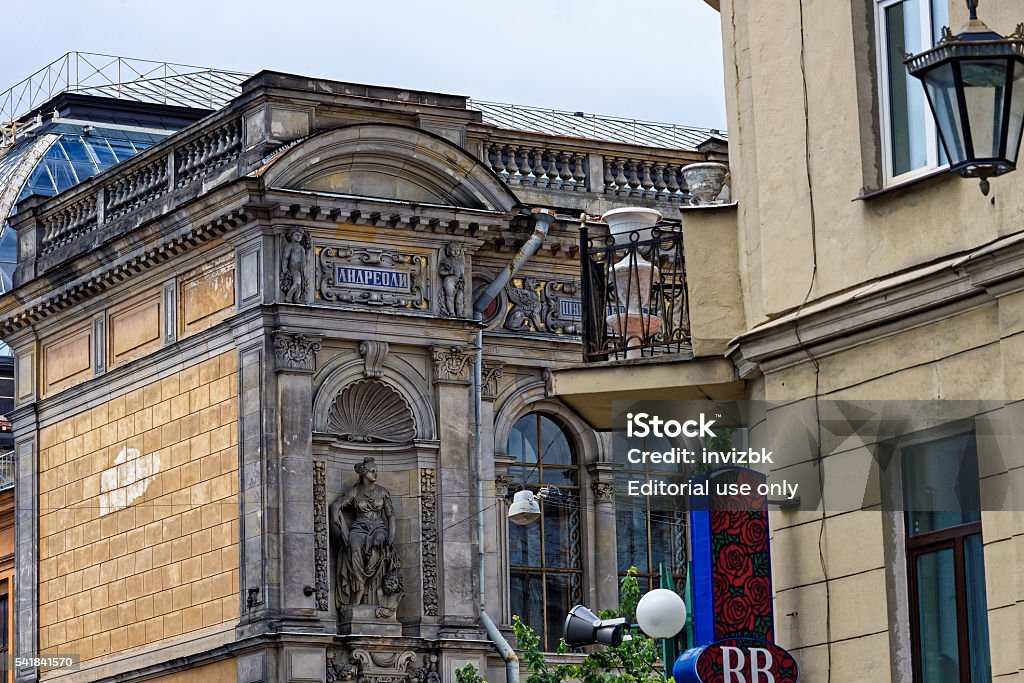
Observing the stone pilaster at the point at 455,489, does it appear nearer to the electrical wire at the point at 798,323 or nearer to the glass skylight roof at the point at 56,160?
the glass skylight roof at the point at 56,160

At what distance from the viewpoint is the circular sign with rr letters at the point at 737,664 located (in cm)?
1277

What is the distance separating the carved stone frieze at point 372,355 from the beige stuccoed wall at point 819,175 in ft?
55.1

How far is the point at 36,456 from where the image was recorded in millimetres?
35094

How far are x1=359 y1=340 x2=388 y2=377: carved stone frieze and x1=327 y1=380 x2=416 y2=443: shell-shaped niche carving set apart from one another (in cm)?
20

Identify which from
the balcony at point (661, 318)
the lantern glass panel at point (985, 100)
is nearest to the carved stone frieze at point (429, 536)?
the balcony at point (661, 318)

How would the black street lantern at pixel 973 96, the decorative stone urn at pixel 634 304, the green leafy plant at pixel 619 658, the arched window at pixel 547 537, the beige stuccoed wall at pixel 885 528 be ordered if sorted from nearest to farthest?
the black street lantern at pixel 973 96 → the beige stuccoed wall at pixel 885 528 → the decorative stone urn at pixel 634 304 → the green leafy plant at pixel 619 658 → the arched window at pixel 547 537

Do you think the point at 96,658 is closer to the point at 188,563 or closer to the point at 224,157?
the point at 188,563

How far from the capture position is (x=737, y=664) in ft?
42.3

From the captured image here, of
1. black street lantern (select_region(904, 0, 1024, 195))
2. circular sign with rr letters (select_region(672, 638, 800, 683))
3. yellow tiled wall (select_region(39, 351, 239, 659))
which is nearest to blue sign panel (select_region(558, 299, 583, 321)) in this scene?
yellow tiled wall (select_region(39, 351, 239, 659))

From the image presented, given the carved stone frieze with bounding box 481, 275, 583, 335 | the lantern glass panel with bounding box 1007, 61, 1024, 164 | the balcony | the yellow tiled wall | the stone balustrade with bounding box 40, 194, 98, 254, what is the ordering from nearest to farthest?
1. the lantern glass panel with bounding box 1007, 61, 1024, 164
2. the balcony
3. the yellow tiled wall
4. the carved stone frieze with bounding box 481, 275, 583, 335
5. the stone balustrade with bounding box 40, 194, 98, 254

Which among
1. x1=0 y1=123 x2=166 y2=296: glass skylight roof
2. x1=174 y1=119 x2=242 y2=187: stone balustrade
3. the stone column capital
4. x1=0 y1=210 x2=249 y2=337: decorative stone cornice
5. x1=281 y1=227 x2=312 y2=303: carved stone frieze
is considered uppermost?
x1=0 y1=123 x2=166 y2=296: glass skylight roof

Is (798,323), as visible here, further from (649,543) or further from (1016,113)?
(649,543)

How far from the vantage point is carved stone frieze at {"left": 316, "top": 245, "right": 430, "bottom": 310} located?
31062 millimetres

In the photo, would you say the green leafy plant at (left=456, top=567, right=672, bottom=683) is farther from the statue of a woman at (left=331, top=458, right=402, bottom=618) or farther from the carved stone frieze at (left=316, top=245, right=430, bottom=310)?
the carved stone frieze at (left=316, top=245, right=430, bottom=310)
